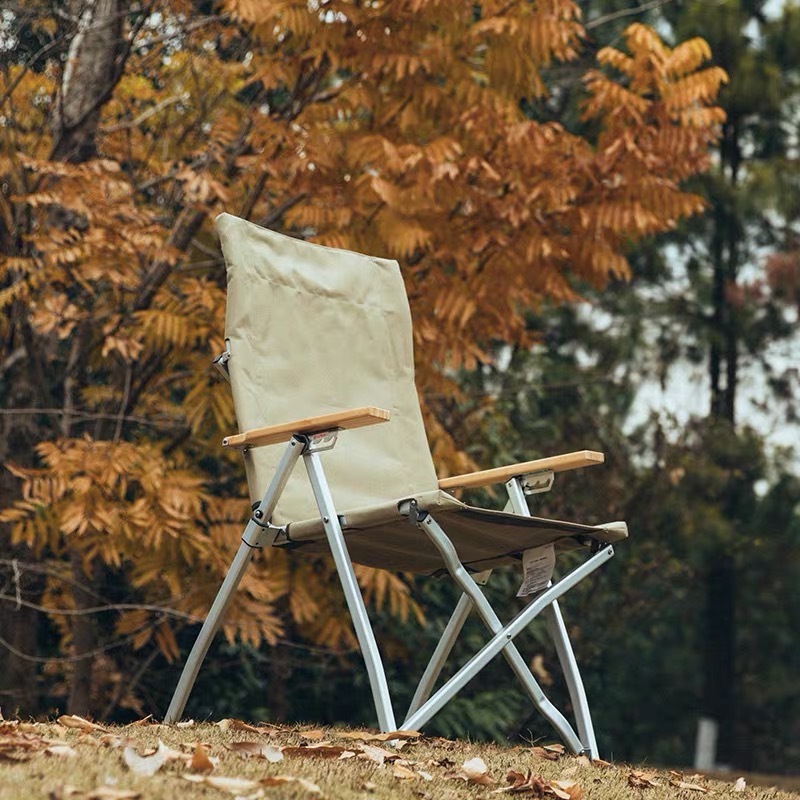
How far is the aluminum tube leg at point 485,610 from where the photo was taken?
99.3 inches

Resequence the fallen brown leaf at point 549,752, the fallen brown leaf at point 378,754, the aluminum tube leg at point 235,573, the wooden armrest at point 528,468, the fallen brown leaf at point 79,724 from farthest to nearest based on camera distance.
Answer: the wooden armrest at point 528,468, the fallen brown leaf at point 549,752, the aluminum tube leg at point 235,573, the fallen brown leaf at point 79,724, the fallen brown leaf at point 378,754

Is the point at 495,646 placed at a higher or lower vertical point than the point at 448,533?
lower

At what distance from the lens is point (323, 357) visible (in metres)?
3.20

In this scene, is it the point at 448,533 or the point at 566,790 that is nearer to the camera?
the point at 566,790

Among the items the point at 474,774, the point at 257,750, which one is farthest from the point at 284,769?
the point at 474,774

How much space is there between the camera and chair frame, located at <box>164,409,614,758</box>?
8.15 feet

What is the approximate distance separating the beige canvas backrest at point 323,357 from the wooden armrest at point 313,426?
135 mm

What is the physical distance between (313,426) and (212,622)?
51cm

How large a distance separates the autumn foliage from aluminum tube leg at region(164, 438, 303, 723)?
105 cm

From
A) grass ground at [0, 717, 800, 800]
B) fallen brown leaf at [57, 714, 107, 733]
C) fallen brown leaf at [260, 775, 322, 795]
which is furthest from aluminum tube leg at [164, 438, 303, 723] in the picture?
fallen brown leaf at [260, 775, 322, 795]

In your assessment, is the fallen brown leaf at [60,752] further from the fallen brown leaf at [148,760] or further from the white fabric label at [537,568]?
the white fabric label at [537,568]

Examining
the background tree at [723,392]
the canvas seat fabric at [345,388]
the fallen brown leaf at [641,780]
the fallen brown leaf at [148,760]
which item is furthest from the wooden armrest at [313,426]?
the background tree at [723,392]

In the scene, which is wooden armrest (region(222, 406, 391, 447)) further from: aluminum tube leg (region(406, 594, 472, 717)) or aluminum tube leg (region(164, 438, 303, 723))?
aluminum tube leg (region(406, 594, 472, 717))

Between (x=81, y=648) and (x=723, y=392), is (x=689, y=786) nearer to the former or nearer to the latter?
(x=81, y=648)
